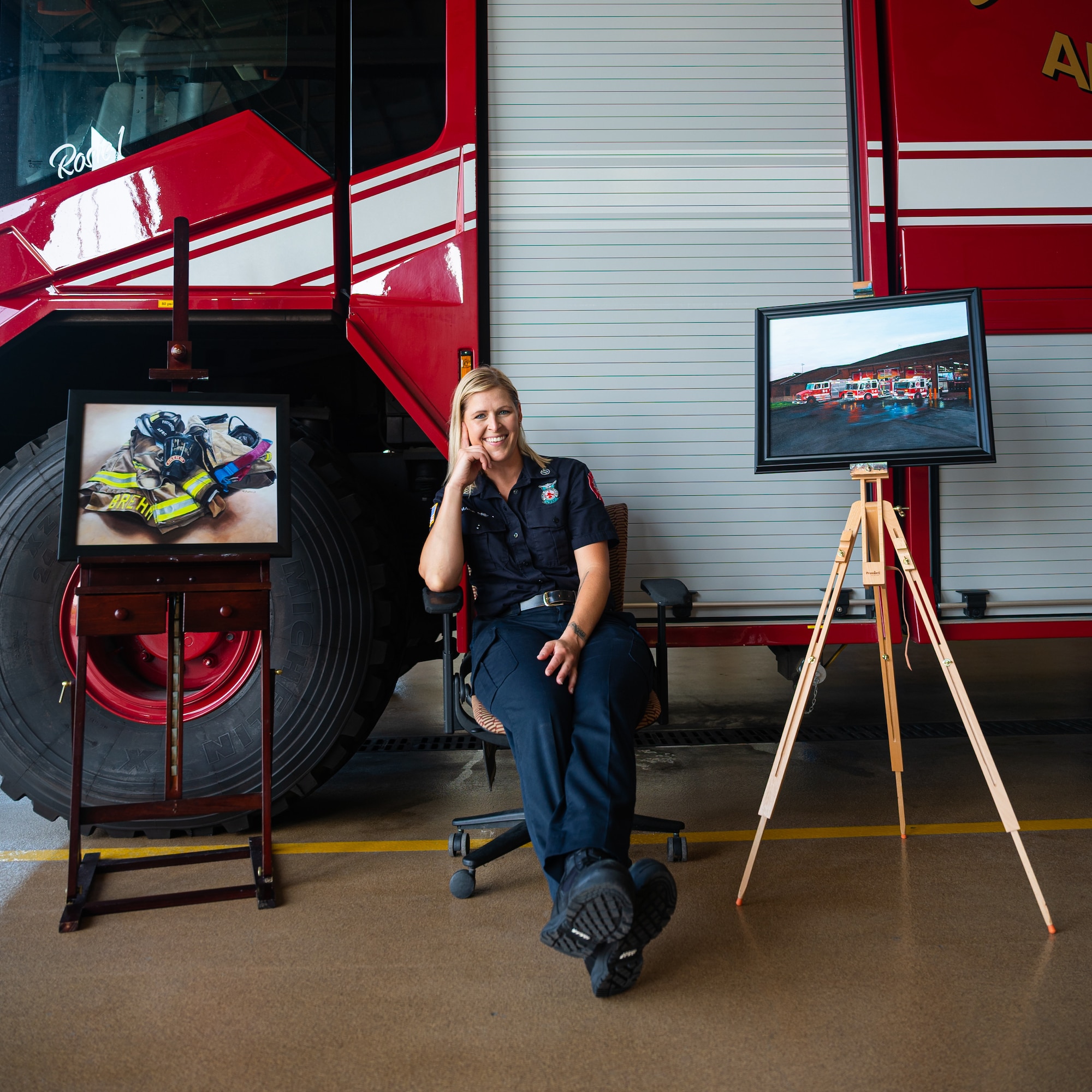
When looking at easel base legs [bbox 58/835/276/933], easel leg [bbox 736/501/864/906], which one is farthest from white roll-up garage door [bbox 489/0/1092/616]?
Answer: easel base legs [bbox 58/835/276/933]

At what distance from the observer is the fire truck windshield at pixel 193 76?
7.59ft

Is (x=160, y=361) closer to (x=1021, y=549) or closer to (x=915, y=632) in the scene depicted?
(x=915, y=632)

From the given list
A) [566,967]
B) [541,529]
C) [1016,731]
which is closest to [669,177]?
[541,529]

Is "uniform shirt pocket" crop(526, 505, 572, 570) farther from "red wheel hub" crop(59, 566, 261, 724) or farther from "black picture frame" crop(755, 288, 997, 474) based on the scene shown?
"red wheel hub" crop(59, 566, 261, 724)

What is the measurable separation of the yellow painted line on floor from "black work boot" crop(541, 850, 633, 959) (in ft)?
2.73

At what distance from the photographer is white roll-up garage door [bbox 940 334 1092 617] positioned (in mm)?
2490

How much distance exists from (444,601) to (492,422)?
47cm

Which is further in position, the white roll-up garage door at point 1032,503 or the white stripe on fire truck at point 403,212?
the white roll-up garage door at point 1032,503

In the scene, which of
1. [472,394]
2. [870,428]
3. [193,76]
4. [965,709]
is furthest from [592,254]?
[965,709]

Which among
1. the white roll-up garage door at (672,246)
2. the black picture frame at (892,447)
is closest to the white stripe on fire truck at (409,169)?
the white roll-up garage door at (672,246)

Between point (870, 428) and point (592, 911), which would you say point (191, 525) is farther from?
point (870, 428)

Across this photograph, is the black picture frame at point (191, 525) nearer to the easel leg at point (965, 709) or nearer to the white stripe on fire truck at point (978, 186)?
the easel leg at point (965, 709)

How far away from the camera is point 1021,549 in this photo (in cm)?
250

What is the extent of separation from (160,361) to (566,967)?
90.3 inches
